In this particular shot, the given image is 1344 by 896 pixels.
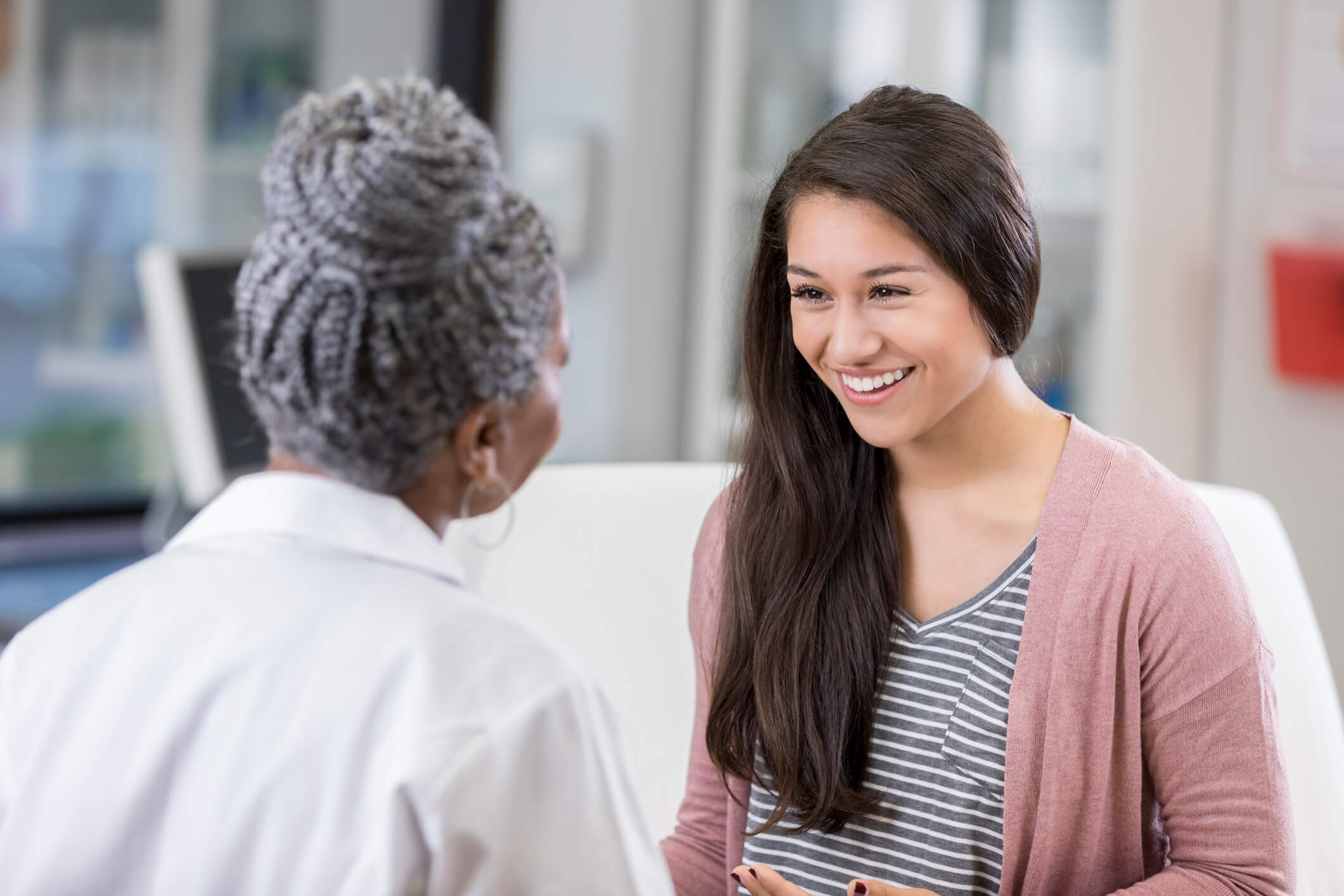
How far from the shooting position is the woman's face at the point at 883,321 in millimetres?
1033

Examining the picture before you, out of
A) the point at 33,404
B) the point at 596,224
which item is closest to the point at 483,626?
the point at 596,224

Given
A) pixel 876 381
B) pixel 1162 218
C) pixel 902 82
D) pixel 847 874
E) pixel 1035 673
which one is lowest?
pixel 847 874

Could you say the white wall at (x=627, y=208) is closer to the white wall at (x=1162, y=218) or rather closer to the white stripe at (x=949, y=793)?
the white wall at (x=1162, y=218)

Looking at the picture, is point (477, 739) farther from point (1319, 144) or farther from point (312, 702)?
point (1319, 144)

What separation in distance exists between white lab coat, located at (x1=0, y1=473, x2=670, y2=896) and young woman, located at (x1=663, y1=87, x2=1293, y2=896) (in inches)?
19.7

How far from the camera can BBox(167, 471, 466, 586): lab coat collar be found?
646 mm

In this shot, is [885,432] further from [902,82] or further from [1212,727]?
[902,82]

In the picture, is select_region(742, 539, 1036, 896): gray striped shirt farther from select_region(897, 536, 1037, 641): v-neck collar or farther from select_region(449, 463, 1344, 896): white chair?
select_region(449, 463, 1344, 896): white chair

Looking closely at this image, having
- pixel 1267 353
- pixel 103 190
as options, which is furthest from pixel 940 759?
pixel 103 190

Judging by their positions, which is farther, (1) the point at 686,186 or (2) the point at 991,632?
(1) the point at 686,186

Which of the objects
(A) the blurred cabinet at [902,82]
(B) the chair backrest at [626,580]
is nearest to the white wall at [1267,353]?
(A) the blurred cabinet at [902,82]

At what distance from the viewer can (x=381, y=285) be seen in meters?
0.61

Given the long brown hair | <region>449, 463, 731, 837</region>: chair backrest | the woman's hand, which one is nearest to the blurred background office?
<region>449, 463, 731, 837</region>: chair backrest

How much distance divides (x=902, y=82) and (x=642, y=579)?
1.33m
